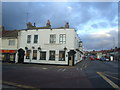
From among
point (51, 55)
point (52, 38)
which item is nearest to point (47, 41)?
point (52, 38)

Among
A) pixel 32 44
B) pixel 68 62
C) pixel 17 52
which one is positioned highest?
pixel 32 44

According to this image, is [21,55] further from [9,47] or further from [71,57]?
[71,57]

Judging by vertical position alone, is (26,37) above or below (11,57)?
above

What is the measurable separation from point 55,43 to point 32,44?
5.28 metres

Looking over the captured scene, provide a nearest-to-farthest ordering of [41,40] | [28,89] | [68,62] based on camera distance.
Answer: [28,89] < [68,62] < [41,40]

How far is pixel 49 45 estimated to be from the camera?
26.5 meters

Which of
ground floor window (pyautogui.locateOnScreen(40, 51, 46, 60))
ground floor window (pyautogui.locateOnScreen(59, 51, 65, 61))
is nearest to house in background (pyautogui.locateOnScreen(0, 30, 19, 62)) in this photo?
ground floor window (pyautogui.locateOnScreen(40, 51, 46, 60))

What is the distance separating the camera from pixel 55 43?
26.2 meters

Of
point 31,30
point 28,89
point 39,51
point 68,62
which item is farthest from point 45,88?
point 31,30

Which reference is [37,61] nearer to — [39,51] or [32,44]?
[39,51]

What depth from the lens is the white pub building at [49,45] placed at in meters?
25.6

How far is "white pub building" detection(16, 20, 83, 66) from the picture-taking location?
25578mm

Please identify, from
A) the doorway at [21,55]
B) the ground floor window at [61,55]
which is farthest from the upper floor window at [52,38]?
the doorway at [21,55]

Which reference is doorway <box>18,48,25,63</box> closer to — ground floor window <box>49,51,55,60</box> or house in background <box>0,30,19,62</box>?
house in background <box>0,30,19,62</box>
